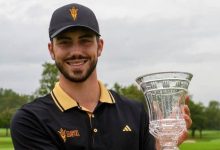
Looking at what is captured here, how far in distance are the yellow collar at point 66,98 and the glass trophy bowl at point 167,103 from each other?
0.45 meters

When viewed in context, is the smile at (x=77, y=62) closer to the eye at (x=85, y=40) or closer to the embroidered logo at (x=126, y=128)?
the eye at (x=85, y=40)

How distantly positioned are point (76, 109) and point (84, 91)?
0.15 metres

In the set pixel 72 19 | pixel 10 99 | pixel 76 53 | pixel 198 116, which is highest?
pixel 10 99

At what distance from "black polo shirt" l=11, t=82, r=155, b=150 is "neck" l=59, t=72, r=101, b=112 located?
0.04 meters

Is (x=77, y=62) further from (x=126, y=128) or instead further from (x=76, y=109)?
(x=126, y=128)

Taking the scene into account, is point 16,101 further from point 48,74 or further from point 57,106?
point 57,106

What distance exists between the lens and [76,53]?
12.8ft

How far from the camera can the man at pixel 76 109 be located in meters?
3.98

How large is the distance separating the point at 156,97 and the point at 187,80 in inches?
9.8

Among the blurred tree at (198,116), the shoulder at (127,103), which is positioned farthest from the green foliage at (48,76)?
the shoulder at (127,103)

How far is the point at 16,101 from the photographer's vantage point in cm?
11538

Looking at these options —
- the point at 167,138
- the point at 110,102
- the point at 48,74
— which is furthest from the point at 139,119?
the point at 48,74

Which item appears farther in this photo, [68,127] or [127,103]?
[127,103]

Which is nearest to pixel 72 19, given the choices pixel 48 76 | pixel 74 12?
pixel 74 12
